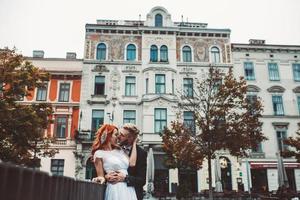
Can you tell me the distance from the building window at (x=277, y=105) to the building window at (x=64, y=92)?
19.3 m

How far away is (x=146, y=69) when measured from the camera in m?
26.4

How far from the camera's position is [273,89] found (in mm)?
27531

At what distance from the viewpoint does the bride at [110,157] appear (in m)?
3.08

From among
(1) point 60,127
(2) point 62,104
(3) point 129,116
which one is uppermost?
(2) point 62,104

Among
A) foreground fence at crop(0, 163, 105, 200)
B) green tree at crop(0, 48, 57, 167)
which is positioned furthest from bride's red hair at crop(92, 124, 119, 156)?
green tree at crop(0, 48, 57, 167)

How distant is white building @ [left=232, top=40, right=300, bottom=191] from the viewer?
25.4m

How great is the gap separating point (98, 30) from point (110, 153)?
84.1 feet

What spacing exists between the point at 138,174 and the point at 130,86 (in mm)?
23273

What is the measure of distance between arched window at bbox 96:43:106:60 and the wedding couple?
24338 millimetres

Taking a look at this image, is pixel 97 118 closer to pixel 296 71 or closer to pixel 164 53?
pixel 164 53

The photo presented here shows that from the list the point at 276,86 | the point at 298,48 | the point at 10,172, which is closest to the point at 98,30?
the point at 276,86

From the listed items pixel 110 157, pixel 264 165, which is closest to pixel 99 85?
pixel 264 165

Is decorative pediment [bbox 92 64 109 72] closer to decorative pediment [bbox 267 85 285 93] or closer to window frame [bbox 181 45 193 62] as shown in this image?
window frame [bbox 181 45 193 62]

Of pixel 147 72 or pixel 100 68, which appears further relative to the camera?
pixel 100 68
